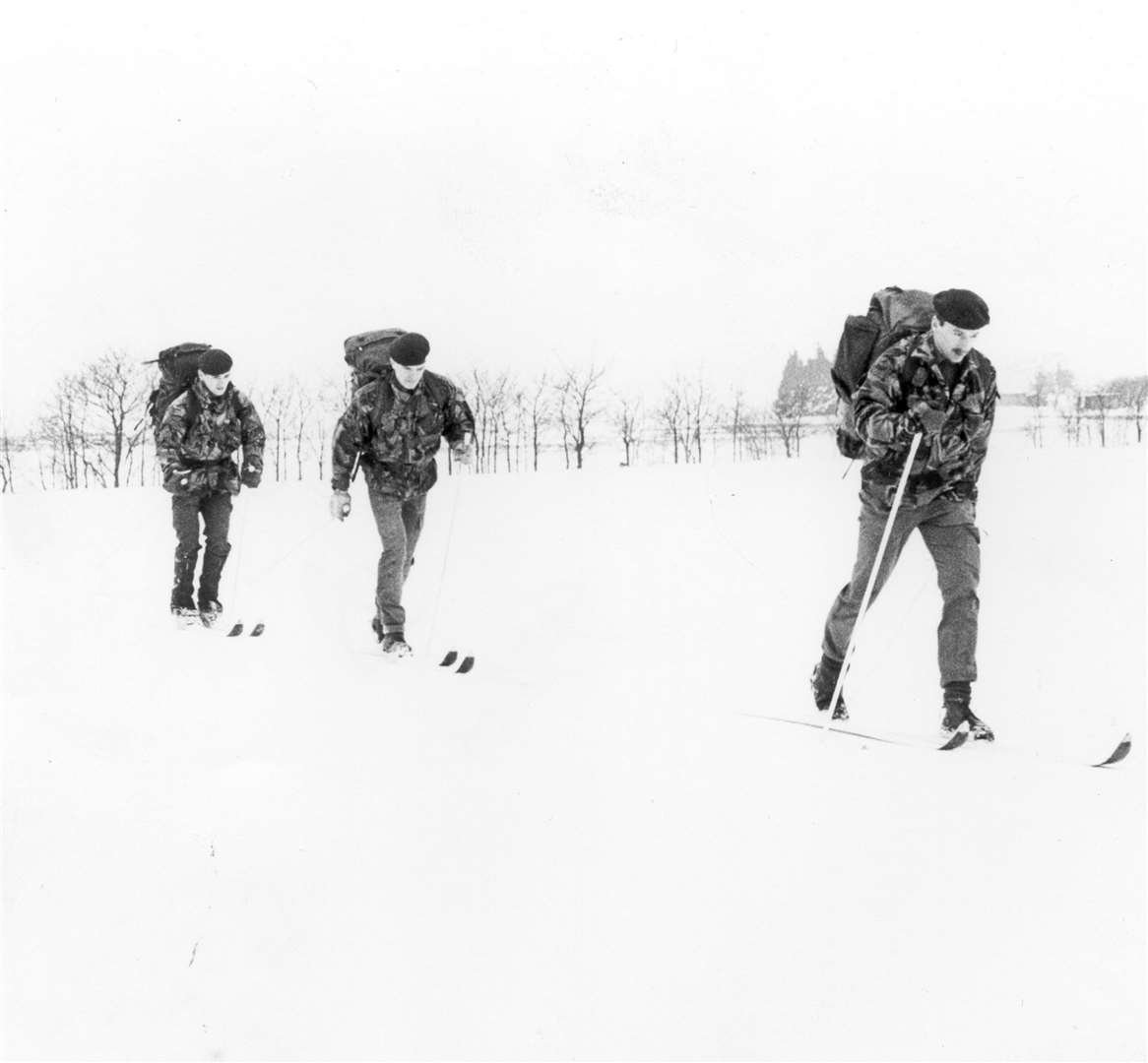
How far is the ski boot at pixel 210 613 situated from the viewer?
7863 millimetres

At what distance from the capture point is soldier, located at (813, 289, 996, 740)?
4.82 metres

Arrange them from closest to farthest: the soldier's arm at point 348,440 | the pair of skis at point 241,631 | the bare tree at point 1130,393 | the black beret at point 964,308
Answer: the black beret at point 964,308
the soldier's arm at point 348,440
the pair of skis at point 241,631
the bare tree at point 1130,393

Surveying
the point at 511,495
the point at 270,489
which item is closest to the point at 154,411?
the point at 511,495

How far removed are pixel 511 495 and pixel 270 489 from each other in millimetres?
7380

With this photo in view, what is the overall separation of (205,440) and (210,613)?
1333mm

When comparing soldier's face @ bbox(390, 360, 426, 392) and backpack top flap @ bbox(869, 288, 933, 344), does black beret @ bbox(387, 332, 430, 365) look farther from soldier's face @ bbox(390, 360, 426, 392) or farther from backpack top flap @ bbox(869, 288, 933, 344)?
backpack top flap @ bbox(869, 288, 933, 344)

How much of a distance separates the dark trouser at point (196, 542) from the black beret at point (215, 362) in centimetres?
99

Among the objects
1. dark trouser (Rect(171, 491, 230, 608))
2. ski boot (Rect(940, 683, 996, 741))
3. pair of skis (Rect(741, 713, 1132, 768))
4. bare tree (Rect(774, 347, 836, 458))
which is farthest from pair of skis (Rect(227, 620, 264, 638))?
bare tree (Rect(774, 347, 836, 458))

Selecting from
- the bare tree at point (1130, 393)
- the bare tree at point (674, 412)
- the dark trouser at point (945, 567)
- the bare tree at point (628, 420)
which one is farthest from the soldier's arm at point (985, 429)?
the bare tree at point (674, 412)

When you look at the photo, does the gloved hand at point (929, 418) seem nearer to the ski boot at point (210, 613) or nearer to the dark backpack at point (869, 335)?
the dark backpack at point (869, 335)

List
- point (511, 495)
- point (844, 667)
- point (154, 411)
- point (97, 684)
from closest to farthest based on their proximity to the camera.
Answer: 1. point (844, 667)
2. point (97, 684)
3. point (154, 411)
4. point (511, 495)

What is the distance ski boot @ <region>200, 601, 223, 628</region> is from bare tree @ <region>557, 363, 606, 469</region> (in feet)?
129

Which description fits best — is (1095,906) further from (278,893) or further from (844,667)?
(278,893)

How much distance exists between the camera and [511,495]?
19.0 m
